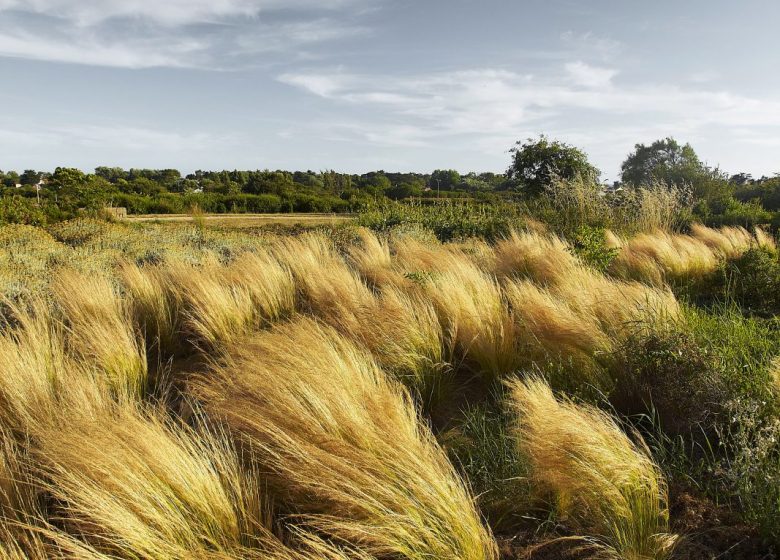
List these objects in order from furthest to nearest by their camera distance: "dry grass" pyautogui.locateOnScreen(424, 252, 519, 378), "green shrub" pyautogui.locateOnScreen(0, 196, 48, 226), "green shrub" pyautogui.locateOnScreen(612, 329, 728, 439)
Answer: "green shrub" pyautogui.locateOnScreen(0, 196, 48, 226) → "dry grass" pyautogui.locateOnScreen(424, 252, 519, 378) → "green shrub" pyautogui.locateOnScreen(612, 329, 728, 439)

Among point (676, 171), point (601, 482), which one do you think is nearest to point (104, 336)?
point (601, 482)

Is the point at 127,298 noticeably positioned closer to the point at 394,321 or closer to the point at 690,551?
the point at 394,321

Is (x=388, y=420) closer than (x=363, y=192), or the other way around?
(x=388, y=420)

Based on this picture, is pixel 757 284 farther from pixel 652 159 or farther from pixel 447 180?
pixel 447 180

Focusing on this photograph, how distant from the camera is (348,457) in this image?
1.85 m

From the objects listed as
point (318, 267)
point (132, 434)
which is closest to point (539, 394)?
point (132, 434)

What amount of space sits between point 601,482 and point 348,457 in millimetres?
902

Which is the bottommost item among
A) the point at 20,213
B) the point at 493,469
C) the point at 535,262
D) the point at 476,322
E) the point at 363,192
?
the point at 493,469

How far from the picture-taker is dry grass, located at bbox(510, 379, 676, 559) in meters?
1.68

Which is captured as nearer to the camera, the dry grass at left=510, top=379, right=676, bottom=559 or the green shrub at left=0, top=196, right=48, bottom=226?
the dry grass at left=510, top=379, right=676, bottom=559

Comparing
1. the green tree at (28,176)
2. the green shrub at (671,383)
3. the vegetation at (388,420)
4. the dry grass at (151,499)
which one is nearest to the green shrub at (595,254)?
the vegetation at (388,420)

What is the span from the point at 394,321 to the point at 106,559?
227 cm

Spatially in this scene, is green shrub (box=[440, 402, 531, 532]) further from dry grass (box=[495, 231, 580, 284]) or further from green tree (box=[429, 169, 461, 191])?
green tree (box=[429, 169, 461, 191])

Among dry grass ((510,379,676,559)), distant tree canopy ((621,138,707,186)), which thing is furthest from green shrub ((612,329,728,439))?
distant tree canopy ((621,138,707,186))
